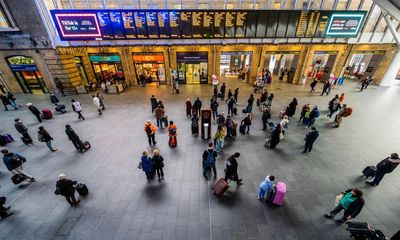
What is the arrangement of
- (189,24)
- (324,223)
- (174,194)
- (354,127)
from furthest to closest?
(189,24), (354,127), (174,194), (324,223)

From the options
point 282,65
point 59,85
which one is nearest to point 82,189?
point 59,85

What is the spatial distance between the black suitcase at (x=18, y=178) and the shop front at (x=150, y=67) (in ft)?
47.6

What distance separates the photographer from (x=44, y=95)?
54.5ft

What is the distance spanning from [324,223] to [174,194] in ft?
16.2

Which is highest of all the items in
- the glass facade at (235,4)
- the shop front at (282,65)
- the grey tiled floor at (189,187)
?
the glass facade at (235,4)

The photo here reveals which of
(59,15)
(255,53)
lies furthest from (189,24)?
(59,15)

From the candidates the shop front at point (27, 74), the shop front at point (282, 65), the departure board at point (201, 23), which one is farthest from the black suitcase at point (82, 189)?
the shop front at point (282, 65)

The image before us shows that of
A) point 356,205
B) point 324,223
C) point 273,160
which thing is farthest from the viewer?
point 273,160

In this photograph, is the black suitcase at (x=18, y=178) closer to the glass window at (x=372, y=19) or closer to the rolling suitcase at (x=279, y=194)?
the rolling suitcase at (x=279, y=194)

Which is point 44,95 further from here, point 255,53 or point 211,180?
point 255,53

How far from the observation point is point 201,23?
15.1 m

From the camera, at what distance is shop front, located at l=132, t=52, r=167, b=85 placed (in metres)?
18.7

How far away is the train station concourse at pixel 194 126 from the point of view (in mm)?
5156

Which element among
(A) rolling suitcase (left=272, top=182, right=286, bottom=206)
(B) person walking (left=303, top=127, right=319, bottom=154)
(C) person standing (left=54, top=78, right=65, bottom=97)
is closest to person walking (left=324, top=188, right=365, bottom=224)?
(A) rolling suitcase (left=272, top=182, right=286, bottom=206)
